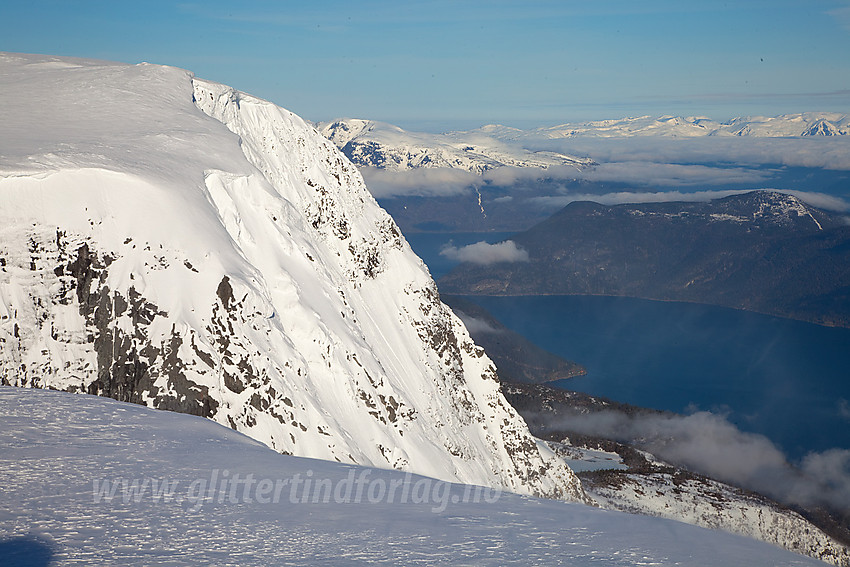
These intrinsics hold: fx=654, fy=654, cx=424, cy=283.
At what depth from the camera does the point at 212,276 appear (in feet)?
95.0

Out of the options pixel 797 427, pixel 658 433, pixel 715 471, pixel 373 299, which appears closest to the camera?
pixel 373 299

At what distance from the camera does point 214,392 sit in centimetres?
2753

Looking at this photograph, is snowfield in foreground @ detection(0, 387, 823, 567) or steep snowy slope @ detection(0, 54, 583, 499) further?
steep snowy slope @ detection(0, 54, 583, 499)

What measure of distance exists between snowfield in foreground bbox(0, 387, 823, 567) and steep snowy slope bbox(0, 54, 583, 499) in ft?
39.8

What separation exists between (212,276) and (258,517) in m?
19.6

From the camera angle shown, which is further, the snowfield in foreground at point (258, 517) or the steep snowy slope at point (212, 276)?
the steep snowy slope at point (212, 276)

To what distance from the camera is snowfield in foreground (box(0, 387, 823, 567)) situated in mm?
9531

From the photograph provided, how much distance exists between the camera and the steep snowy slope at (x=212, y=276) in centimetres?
2577

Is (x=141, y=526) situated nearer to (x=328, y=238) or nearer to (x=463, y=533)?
(x=463, y=533)

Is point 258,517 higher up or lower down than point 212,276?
lower down

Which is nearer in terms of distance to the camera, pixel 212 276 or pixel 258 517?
pixel 258 517

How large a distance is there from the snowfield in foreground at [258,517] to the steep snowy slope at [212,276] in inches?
478

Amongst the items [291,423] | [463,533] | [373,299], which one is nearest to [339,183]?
[373,299]

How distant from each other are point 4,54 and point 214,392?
120 ft
